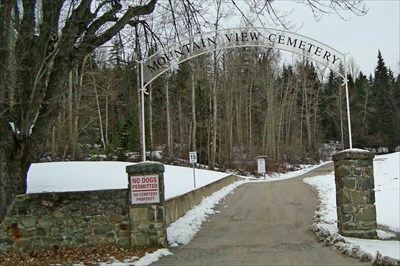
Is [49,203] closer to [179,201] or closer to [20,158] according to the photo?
[20,158]

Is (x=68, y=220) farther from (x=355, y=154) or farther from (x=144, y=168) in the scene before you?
(x=355, y=154)

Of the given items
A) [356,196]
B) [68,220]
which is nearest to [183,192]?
[68,220]

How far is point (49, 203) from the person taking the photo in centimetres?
905

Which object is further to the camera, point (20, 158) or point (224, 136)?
point (224, 136)

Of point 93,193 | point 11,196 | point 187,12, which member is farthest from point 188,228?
point 187,12

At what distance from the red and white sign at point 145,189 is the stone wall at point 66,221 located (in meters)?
0.21

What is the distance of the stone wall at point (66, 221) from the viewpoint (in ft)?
29.4

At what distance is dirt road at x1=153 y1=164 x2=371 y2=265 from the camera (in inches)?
303

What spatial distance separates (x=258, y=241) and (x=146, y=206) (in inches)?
96.4

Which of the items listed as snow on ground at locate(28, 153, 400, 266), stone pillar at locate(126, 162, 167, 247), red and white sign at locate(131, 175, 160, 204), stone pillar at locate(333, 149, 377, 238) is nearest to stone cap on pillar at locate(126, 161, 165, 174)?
stone pillar at locate(126, 162, 167, 247)

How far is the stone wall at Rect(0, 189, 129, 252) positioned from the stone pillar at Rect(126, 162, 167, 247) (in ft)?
0.58

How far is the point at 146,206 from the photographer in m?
8.99

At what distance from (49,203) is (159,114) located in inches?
1394

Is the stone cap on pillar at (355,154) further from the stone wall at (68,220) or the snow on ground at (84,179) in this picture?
the snow on ground at (84,179)
